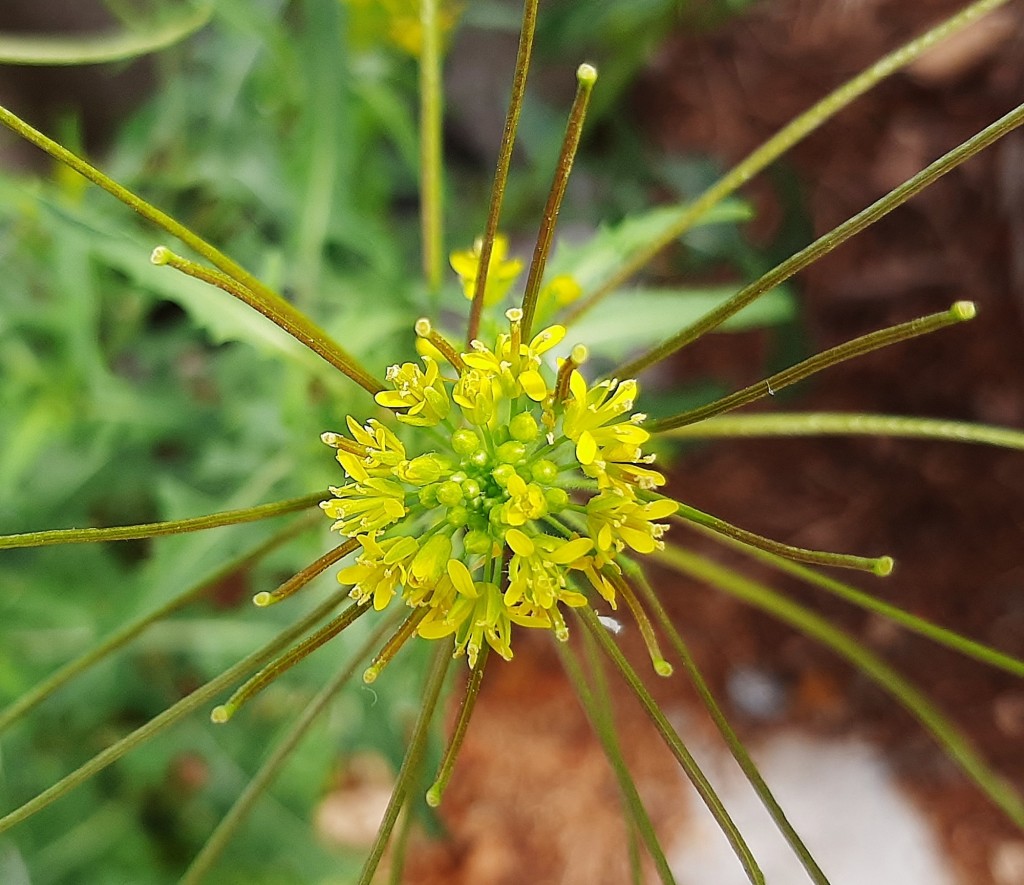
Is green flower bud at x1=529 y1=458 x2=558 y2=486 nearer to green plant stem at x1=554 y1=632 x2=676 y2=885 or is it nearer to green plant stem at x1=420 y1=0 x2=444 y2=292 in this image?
green plant stem at x1=554 y1=632 x2=676 y2=885

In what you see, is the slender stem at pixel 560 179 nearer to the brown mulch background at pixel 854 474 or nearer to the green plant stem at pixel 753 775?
the green plant stem at pixel 753 775

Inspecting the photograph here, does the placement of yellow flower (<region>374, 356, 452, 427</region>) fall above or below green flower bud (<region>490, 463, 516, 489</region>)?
above

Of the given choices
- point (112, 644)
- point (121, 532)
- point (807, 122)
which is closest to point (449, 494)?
point (121, 532)

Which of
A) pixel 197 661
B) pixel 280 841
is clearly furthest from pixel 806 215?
pixel 280 841

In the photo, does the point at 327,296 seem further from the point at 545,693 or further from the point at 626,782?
the point at 545,693

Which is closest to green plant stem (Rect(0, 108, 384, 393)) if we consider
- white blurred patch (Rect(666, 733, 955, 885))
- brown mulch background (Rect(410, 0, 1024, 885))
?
brown mulch background (Rect(410, 0, 1024, 885))

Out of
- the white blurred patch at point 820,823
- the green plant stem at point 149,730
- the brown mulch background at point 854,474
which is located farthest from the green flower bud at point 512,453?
the white blurred patch at point 820,823

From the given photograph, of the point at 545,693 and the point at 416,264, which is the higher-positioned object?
the point at 416,264
